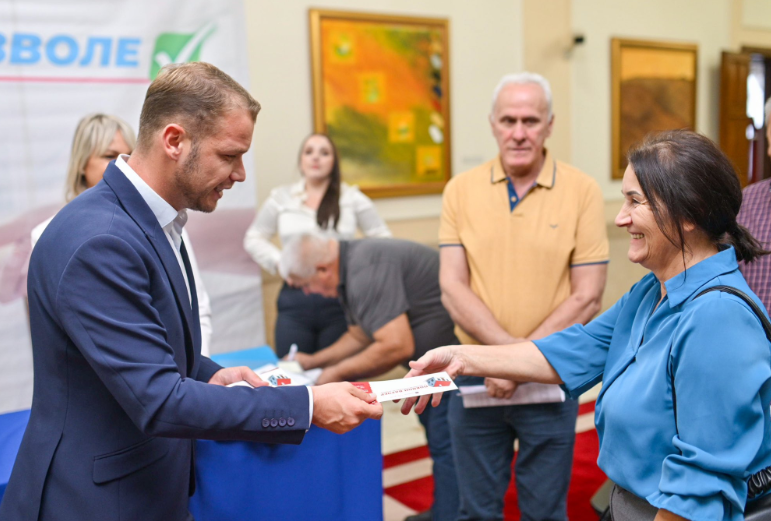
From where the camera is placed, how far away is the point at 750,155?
8.38m

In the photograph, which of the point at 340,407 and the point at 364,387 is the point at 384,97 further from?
the point at 340,407

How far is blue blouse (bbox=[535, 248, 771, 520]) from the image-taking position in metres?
1.25

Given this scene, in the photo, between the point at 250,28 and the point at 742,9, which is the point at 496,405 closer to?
the point at 250,28

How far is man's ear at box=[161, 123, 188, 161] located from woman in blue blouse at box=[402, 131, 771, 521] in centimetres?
99

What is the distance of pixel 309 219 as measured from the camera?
421 cm

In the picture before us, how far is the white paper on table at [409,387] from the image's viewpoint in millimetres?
1631

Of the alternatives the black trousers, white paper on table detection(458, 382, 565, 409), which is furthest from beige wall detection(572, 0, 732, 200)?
white paper on table detection(458, 382, 565, 409)

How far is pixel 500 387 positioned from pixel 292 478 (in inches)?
31.0

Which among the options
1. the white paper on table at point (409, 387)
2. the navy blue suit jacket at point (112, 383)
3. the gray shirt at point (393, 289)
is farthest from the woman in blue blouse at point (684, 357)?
the gray shirt at point (393, 289)

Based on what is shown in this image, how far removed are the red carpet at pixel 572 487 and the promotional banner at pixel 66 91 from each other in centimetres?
130

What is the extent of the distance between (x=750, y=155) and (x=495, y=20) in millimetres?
4394

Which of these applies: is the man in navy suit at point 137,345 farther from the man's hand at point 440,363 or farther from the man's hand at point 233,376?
the man's hand at point 440,363

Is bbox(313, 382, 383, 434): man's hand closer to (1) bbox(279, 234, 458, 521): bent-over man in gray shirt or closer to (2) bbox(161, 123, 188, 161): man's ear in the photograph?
(2) bbox(161, 123, 188, 161): man's ear

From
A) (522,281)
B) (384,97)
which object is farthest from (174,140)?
(384,97)
